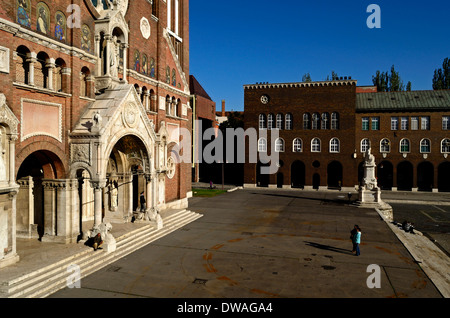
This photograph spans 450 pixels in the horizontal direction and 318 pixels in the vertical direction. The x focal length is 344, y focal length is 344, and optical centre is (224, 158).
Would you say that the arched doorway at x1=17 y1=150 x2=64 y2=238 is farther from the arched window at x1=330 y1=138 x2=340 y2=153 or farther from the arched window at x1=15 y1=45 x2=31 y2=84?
the arched window at x1=330 y1=138 x2=340 y2=153

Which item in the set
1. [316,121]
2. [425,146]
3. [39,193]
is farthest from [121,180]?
[425,146]

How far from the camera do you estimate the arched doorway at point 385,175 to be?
5570 centimetres

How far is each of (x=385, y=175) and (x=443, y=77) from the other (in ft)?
92.0

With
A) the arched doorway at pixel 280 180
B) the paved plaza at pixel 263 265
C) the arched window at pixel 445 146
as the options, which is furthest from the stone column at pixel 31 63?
the arched window at pixel 445 146

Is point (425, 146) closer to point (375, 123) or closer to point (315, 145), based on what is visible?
point (375, 123)

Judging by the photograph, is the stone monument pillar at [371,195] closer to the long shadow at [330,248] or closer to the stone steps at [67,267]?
the long shadow at [330,248]

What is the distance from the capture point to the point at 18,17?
14.8 metres

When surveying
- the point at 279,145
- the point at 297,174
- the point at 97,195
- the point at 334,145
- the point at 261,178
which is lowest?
the point at 261,178

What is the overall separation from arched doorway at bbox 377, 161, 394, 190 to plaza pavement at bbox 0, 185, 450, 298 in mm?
28971

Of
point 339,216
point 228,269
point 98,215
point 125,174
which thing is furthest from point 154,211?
point 339,216

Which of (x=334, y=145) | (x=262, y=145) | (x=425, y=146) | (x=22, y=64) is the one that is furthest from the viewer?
(x=262, y=145)

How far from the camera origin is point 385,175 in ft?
189

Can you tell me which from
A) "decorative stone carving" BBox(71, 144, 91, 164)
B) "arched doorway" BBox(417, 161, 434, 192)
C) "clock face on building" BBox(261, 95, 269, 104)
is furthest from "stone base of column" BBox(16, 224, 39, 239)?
"arched doorway" BBox(417, 161, 434, 192)

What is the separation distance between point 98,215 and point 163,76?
14155 mm
